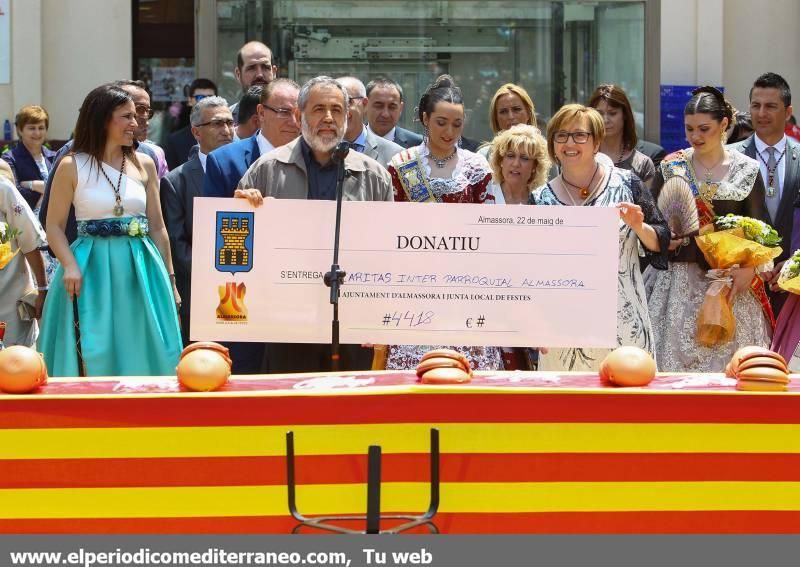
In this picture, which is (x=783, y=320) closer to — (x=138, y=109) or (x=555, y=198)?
(x=555, y=198)

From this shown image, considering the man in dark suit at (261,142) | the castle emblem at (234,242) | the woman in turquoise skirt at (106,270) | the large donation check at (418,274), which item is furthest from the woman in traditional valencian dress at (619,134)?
the castle emblem at (234,242)

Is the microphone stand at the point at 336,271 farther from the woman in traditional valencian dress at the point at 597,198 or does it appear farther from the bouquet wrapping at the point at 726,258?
the bouquet wrapping at the point at 726,258

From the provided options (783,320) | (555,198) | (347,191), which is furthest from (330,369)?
(783,320)

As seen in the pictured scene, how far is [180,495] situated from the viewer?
142 inches

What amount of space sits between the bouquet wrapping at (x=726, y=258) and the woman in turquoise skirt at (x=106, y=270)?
254 centimetres

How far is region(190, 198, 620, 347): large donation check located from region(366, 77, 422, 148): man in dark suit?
11.1ft

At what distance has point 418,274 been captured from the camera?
450 cm

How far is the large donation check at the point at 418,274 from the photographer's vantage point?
4.48 metres

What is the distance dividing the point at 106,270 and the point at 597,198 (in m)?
2.30

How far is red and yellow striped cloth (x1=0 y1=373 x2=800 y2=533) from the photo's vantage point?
3609mm

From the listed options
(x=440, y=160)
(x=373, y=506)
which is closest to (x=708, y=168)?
(x=440, y=160)

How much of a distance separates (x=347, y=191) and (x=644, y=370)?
1890 millimetres

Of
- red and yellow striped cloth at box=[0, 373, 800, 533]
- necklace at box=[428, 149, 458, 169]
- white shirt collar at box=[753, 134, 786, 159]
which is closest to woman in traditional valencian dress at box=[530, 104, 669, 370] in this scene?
necklace at box=[428, 149, 458, 169]

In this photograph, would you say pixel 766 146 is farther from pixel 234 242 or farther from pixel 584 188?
pixel 234 242
